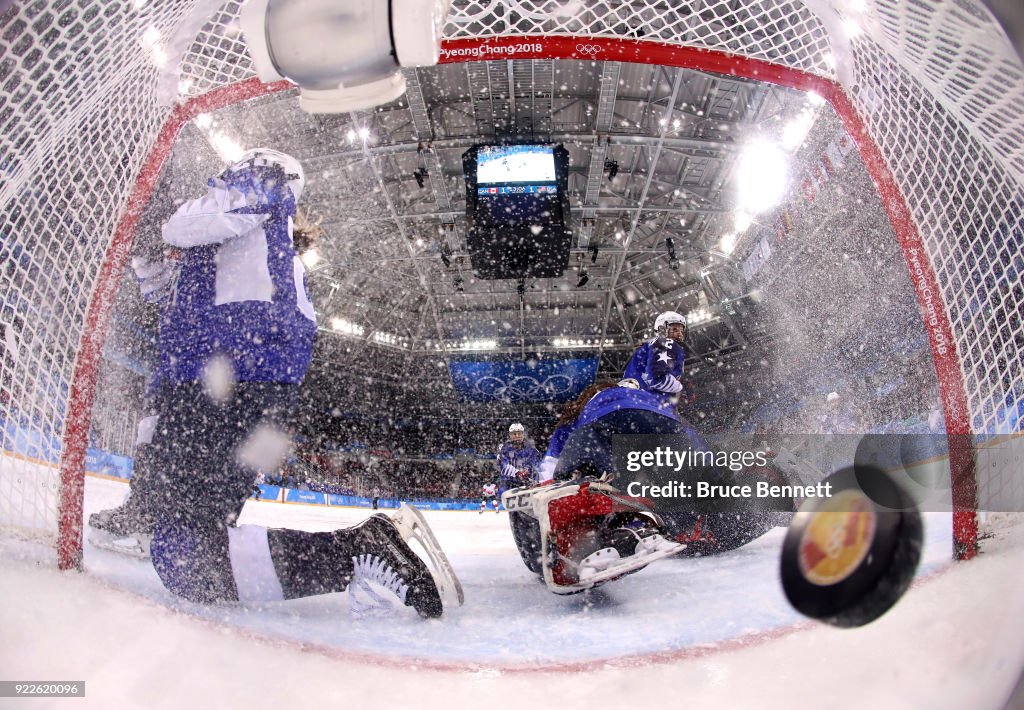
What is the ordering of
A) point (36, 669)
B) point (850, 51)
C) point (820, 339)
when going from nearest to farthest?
point (36, 669), point (850, 51), point (820, 339)

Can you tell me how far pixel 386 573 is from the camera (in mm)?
505

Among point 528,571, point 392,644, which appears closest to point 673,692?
point 392,644

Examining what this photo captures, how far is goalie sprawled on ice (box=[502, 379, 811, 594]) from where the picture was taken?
1.85ft

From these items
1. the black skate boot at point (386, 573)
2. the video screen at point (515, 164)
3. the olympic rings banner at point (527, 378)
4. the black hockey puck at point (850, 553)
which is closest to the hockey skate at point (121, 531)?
the black skate boot at point (386, 573)

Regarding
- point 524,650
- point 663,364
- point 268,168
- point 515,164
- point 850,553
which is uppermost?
point 515,164

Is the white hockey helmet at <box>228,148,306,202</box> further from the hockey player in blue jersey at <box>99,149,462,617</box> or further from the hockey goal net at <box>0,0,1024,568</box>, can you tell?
the hockey goal net at <box>0,0,1024,568</box>

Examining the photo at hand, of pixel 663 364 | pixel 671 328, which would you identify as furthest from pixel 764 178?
pixel 663 364

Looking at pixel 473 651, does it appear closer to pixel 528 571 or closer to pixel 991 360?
pixel 528 571

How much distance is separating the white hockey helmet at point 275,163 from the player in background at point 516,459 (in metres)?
1.81

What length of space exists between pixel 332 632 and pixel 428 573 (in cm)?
11

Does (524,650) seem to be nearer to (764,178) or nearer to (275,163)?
(275,163)

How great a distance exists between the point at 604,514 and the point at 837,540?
33cm

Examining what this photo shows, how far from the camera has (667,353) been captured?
917mm

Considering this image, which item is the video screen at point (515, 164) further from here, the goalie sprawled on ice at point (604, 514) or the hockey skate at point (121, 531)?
the hockey skate at point (121, 531)
